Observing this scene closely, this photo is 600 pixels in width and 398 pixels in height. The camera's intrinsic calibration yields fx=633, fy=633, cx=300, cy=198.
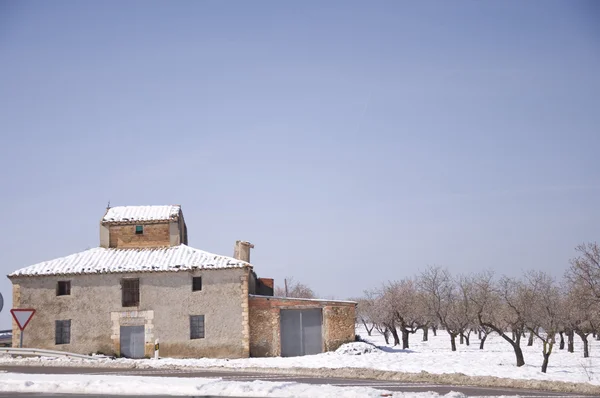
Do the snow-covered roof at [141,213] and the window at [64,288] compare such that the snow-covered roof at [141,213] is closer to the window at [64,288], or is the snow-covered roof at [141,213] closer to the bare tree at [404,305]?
the window at [64,288]

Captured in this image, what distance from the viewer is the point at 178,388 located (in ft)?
53.3

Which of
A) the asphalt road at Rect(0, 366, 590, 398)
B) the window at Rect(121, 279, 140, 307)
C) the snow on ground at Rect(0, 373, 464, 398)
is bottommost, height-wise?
the asphalt road at Rect(0, 366, 590, 398)

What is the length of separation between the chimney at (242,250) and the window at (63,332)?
10.7 metres

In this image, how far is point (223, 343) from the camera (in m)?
33.2

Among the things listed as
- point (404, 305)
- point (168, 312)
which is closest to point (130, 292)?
point (168, 312)

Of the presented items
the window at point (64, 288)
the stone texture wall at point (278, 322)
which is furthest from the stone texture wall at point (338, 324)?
the window at point (64, 288)

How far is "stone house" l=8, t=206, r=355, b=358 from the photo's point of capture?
33.4 m

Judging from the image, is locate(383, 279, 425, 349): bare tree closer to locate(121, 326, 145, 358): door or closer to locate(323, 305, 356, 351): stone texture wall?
locate(323, 305, 356, 351): stone texture wall

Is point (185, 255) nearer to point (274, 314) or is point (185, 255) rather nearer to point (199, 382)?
point (274, 314)

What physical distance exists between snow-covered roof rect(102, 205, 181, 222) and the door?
6.91 metres

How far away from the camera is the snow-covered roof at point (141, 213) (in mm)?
37531

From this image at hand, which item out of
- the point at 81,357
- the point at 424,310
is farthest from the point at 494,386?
the point at 424,310

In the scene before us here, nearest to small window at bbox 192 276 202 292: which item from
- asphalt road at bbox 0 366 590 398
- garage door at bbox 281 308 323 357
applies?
garage door at bbox 281 308 323 357

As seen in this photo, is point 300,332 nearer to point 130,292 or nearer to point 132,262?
point 130,292
